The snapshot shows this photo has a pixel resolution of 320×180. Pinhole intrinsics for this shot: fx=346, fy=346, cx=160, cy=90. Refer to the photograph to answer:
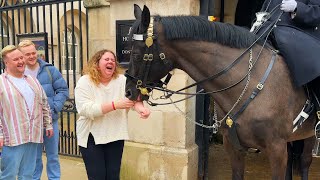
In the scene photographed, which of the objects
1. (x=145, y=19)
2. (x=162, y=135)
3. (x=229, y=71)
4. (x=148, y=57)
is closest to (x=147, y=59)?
(x=148, y=57)

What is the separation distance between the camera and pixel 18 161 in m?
3.55

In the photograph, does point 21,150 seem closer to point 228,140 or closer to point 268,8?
point 228,140

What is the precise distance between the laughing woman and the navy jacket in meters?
1.18

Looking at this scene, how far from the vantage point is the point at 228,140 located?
301 centimetres

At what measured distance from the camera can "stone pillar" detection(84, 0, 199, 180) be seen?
14.2ft

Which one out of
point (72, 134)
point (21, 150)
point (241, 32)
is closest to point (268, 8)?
point (241, 32)

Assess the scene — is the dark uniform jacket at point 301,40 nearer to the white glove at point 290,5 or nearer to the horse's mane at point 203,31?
the white glove at point 290,5

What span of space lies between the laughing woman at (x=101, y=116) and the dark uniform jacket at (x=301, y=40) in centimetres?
144

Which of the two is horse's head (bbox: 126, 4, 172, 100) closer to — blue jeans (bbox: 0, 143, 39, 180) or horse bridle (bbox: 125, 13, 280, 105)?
horse bridle (bbox: 125, 13, 280, 105)

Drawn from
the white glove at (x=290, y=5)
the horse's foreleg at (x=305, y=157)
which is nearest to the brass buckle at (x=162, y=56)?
the white glove at (x=290, y=5)

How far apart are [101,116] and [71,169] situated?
8.82 feet

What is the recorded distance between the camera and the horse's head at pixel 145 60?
2465 mm

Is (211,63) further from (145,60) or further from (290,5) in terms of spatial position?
(290,5)

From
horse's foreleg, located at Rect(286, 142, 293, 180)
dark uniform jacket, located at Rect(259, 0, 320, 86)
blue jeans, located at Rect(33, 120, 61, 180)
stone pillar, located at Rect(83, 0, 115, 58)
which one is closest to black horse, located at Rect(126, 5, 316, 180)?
dark uniform jacket, located at Rect(259, 0, 320, 86)
